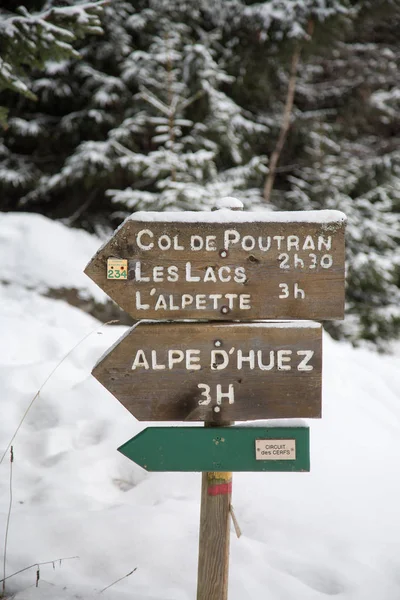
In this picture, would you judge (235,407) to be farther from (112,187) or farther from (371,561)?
(112,187)

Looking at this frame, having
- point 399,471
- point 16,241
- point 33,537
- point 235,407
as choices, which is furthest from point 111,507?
point 16,241

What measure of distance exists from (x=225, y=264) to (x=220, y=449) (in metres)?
0.72

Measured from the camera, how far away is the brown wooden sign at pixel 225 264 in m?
1.83

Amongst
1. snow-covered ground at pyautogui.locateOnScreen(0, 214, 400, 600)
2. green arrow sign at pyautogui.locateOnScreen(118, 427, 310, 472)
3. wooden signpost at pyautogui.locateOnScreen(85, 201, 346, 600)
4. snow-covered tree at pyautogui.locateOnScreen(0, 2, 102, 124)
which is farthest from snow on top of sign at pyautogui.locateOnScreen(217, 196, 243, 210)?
snow-covered tree at pyautogui.locateOnScreen(0, 2, 102, 124)

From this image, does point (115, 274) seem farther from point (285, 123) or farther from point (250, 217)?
point (285, 123)

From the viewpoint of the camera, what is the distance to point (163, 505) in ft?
9.38

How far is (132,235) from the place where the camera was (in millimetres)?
1833

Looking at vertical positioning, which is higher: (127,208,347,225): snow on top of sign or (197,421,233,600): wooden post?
(127,208,347,225): snow on top of sign

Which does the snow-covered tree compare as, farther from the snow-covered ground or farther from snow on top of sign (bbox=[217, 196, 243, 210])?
snow on top of sign (bbox=[217, 196, 243, 210])

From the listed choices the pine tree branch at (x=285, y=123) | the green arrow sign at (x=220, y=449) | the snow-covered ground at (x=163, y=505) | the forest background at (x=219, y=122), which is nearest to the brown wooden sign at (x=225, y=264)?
the green arrow sign at (x=220, y=449)

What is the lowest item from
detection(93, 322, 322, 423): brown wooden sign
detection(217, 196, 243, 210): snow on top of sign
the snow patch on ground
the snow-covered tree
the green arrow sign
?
the green arrow sign

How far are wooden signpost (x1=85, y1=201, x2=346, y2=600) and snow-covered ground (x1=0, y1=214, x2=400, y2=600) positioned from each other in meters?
0.91

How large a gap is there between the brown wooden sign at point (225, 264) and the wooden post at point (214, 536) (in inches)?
21.2

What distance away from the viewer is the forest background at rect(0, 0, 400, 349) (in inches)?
304
